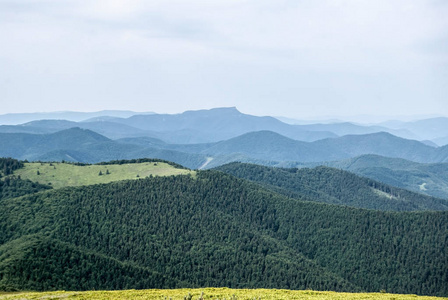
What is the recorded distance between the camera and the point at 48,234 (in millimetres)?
158250

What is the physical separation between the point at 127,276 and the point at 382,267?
118329mm

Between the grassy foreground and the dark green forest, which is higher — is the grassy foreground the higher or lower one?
the higher one

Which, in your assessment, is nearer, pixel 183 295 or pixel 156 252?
pixel 183 295

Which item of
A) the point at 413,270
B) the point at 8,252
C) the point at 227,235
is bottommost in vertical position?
the point at 413,270

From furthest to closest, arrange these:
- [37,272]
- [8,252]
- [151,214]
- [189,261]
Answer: [151,214] < [189,261] < [8,252] < [37,272]

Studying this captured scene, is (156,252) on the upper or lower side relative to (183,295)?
lower

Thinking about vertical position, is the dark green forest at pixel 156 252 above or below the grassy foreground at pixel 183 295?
below

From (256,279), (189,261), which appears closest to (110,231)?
(189,261)

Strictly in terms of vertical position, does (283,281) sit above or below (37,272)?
below

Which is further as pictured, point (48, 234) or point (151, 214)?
point (151, 214)

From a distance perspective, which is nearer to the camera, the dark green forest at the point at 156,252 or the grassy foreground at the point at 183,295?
the grassy foreground at the point at 183,295

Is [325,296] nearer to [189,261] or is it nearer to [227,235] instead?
[189,261]

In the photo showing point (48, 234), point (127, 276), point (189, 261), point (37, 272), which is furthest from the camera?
point (189, 261)

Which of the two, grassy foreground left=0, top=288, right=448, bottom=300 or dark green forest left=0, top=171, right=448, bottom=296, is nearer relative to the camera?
grassy foreground left=0, top=288, right=448, bottom=300
